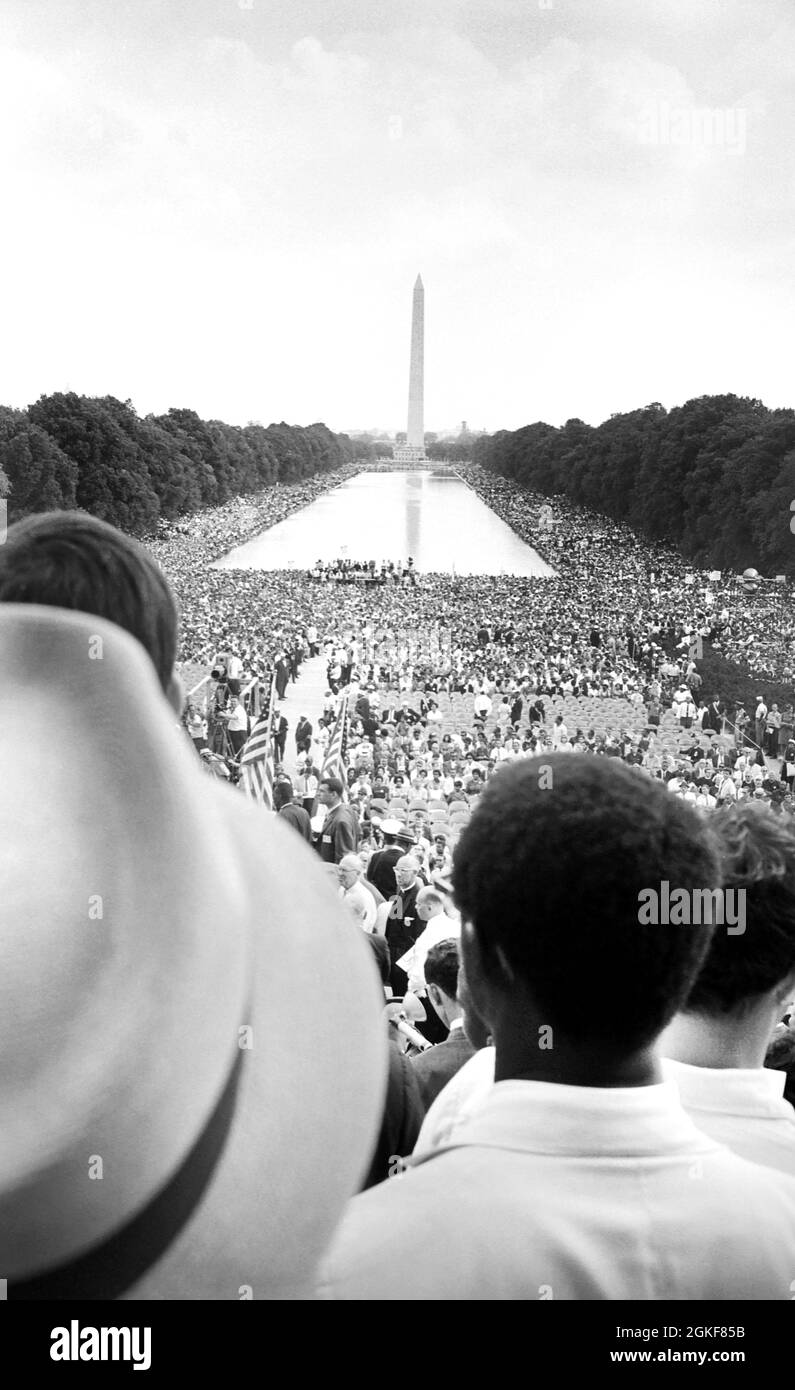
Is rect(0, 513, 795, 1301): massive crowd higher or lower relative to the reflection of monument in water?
lower

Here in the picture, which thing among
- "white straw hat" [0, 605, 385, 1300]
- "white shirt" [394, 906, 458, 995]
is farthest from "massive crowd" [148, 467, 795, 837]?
"white straw hat" [0, 605, 385, 1300]

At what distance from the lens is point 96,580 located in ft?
3.80

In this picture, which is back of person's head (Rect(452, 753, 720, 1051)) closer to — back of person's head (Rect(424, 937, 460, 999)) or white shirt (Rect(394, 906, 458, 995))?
back of person's head (Rect(424, 937, 460, 999))

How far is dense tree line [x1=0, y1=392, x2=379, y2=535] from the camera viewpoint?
34.0m

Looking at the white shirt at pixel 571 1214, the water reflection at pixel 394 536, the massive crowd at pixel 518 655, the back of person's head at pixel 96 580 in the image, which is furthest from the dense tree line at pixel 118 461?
the white shirt at pixel 571 1214

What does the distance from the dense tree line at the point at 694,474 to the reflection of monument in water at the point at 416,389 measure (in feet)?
22.3

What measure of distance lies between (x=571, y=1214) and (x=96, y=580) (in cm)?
66

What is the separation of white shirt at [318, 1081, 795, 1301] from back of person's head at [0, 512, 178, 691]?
482 mm

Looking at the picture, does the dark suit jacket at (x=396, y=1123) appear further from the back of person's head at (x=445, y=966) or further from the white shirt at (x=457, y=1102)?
the back of person's head at (x=445, y=966)

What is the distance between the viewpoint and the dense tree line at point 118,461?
112ft

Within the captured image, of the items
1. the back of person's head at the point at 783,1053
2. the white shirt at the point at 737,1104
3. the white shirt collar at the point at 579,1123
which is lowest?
the back of person's head at the point at 783,1053
